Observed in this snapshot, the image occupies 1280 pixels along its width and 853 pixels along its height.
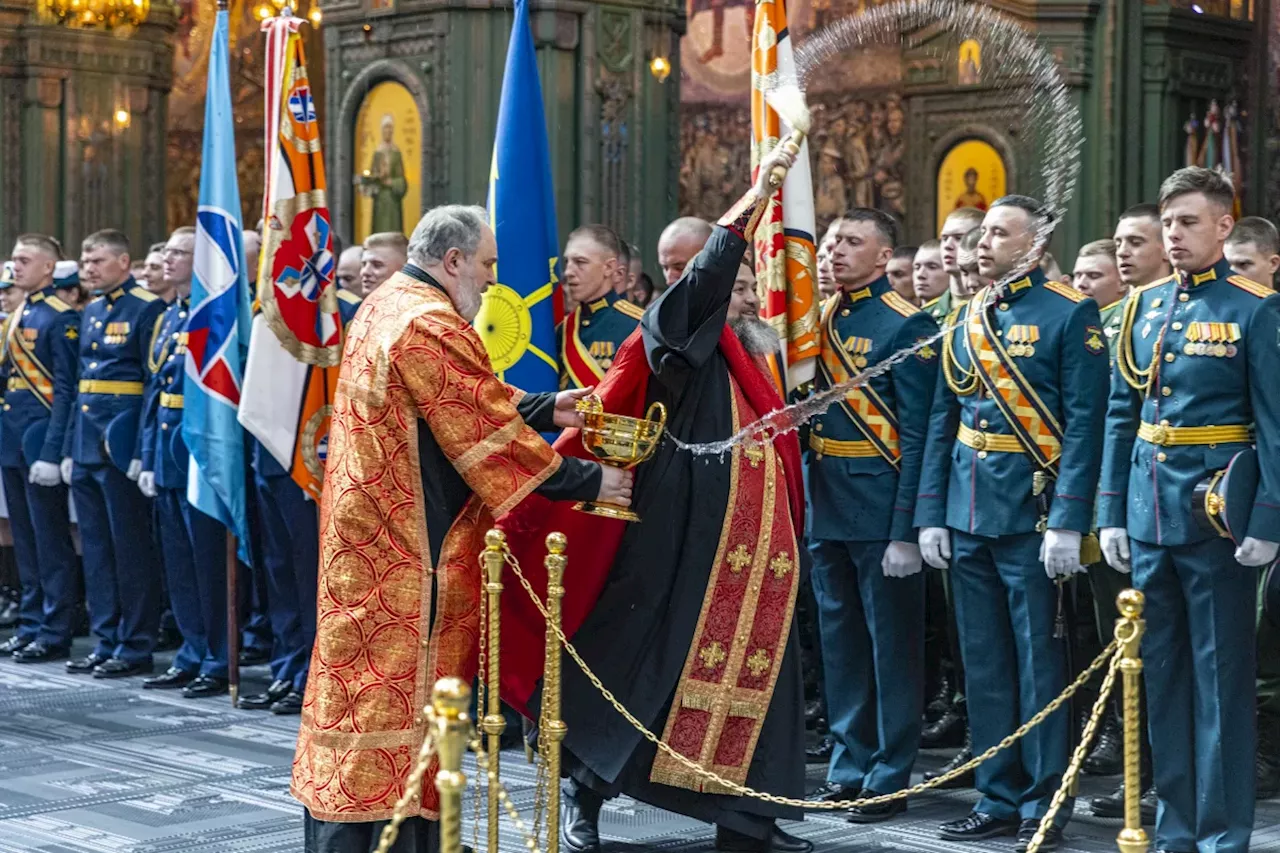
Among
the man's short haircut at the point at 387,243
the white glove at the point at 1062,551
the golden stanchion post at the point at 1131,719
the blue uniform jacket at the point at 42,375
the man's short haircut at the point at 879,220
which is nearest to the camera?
the golden stanchion post at the point at 1131,719

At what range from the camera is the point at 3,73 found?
49.9 ft

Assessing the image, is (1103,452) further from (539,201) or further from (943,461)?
(539,201)

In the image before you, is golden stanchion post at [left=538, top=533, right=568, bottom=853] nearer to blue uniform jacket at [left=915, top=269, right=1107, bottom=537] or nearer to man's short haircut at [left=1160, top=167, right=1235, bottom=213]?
blue uniform jacket at [left=915, top=269, right=1107, bottom=537]

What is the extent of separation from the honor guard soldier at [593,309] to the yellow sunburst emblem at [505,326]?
20 centimetres

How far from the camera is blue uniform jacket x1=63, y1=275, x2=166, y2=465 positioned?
8969 millimetres

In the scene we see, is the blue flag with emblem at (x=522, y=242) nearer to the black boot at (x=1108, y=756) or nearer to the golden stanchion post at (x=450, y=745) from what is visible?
the black boot at (x=1108, y=756)

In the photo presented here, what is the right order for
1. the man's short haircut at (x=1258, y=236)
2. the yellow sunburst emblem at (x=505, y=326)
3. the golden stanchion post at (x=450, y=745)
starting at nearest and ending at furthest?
the golden stanchion post at (x=450, y=745) < the man's short haircut at (x=1258, y=236) < the yellow sunburst emblem at (x=505, y=326)

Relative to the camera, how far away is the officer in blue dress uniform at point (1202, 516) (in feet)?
16.6

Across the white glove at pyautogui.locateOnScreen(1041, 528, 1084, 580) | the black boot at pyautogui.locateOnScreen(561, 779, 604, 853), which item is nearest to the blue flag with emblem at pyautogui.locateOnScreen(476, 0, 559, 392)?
the black boot at pyautogui.locateOnScreen(561, 779, 604, 853)

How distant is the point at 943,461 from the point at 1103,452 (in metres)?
0.61

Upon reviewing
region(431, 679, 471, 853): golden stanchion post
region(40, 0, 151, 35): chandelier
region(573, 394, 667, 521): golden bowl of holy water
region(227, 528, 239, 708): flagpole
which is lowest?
region(227, 528, 239, 708): flagpole

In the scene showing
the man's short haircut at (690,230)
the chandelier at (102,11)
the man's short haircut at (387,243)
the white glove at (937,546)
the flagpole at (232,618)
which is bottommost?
the flagpole at (232,618)

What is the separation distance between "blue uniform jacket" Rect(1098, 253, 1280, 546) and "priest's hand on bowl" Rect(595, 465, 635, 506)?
1502mm

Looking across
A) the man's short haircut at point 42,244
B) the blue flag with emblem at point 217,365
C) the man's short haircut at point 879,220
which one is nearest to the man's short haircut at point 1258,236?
the man's short haircut at point 879,220
